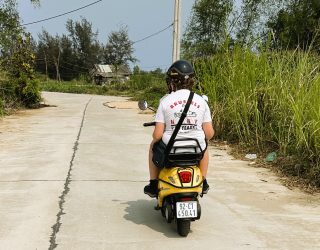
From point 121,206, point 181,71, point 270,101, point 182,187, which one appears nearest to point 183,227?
point 182,187

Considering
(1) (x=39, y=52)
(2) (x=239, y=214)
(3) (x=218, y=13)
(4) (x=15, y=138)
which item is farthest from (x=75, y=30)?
(2) (x=239, y=214)

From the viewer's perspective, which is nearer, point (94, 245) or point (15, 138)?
point (94, 245)

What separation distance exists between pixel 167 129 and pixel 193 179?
53 centimetres

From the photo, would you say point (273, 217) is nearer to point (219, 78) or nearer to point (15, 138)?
point (219, 78)

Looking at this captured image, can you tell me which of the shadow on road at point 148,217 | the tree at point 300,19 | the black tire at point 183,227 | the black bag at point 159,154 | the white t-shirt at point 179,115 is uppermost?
the tree at point 300,19

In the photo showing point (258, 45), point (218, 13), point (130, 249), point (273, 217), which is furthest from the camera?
point (218, 13)

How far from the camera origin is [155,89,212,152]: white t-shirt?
434 centimetres

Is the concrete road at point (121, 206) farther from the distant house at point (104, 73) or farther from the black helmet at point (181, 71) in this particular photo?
the distant house at point (104, 73)

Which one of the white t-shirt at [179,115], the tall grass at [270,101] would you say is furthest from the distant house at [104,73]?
the white t-shirt at [179,115]

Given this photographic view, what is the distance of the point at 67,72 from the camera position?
66188mm

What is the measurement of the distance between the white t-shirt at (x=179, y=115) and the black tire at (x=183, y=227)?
706 millimetres

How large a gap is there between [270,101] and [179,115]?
4.68 m

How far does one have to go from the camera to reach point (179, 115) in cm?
433

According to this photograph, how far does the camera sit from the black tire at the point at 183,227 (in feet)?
14.0
